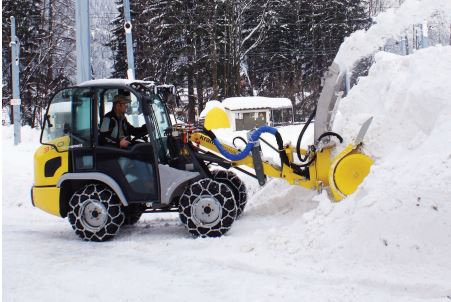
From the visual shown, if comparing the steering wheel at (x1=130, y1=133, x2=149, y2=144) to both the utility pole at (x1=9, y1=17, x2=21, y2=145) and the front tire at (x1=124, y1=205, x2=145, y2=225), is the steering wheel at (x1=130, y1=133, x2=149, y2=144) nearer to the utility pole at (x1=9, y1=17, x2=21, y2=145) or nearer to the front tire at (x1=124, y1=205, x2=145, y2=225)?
the front tire at (x1=124, y1=205, x2=145, y2=225)

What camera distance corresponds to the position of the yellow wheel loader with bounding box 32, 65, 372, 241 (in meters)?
6.92

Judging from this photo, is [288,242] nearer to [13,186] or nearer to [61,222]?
[61,222]

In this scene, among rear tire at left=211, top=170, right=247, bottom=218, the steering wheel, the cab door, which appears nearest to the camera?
the cab door

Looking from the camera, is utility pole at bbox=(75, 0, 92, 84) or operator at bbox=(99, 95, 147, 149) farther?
utility pole at bbox=(75, 0, 92, 84)

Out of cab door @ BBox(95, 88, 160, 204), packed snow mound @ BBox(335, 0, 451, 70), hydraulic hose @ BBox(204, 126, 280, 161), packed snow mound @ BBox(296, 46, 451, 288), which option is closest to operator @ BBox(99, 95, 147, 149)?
cab door @ BBox(95, 88, 160, 204)

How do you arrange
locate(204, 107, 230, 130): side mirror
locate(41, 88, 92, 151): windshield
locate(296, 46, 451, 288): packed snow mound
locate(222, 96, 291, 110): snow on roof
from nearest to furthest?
locate(296, 46, 451, 288): packed snow mound < locate(41, 88, 92, 151): windshield < locate(204, 107, 230, 130): side mirror < locate(222, 96, 291, 110): snow on roof

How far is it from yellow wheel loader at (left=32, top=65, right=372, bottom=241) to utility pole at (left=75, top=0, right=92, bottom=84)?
4.38m

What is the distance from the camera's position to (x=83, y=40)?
38.0 ft

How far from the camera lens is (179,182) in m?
6.95

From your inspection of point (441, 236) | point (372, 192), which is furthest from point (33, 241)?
point (441, 236)

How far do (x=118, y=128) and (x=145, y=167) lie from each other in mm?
741

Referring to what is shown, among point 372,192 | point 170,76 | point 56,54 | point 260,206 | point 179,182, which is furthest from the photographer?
point 56,54

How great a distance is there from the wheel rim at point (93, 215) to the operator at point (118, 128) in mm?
800

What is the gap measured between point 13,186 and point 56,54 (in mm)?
31310
